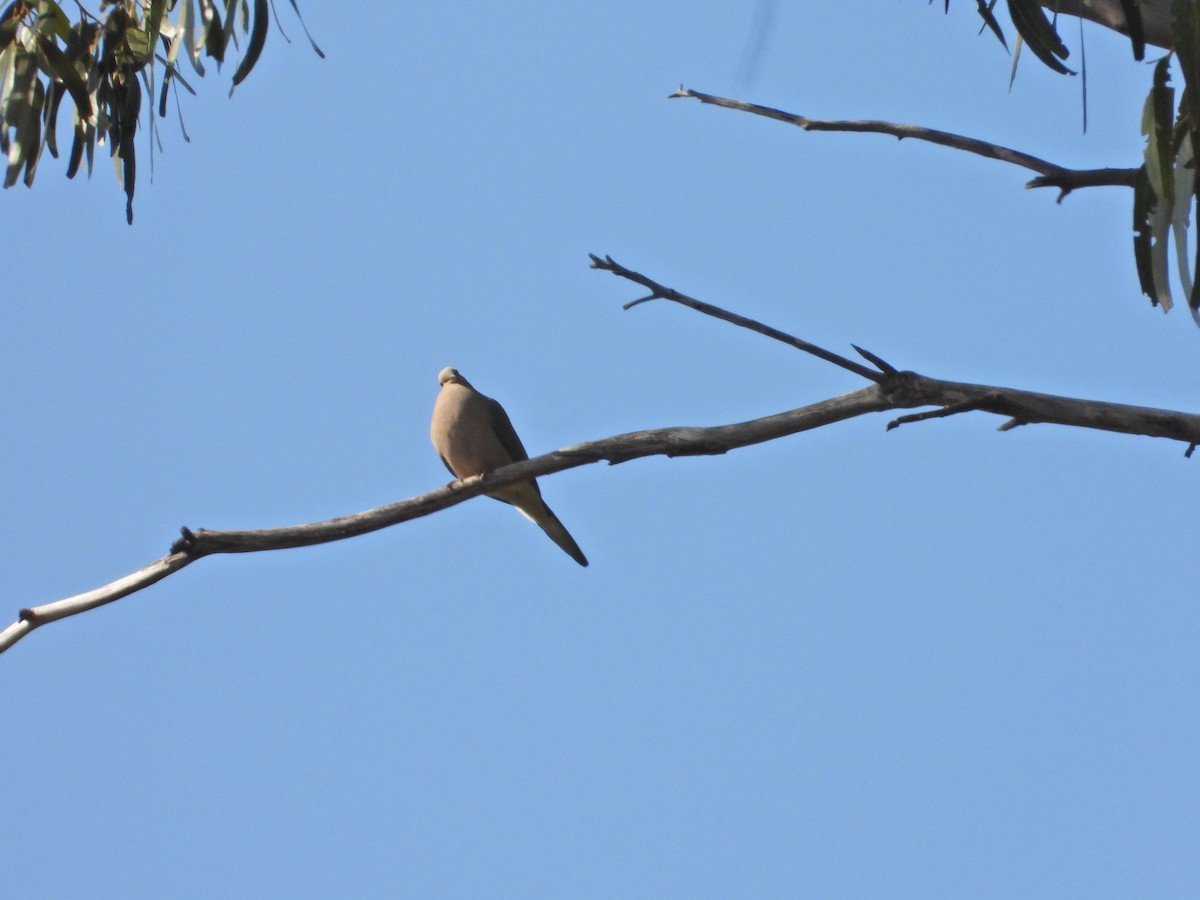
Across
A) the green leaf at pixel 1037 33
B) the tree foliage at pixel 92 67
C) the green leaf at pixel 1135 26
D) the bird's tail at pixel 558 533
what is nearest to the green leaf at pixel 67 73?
the tree foliage at pixel 92 67

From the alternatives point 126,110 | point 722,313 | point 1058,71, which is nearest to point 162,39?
point 126,110

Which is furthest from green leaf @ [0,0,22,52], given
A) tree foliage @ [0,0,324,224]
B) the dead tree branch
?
the dead tree branch

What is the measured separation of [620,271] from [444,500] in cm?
65

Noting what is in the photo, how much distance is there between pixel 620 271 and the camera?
7.86ft

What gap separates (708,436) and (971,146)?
3.18 feet

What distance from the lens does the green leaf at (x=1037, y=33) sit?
8.47 ft

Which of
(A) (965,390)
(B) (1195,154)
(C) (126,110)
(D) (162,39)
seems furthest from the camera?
(D) (162,39)

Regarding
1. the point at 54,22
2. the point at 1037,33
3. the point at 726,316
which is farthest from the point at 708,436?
the point at 54,22

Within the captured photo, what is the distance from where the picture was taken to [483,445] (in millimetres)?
4543

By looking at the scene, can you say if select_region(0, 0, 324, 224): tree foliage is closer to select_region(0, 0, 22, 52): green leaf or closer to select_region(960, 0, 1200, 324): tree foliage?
select_region(0, 0, 22, 52): green leaf

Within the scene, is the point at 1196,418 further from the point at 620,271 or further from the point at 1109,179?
the point at 620,271

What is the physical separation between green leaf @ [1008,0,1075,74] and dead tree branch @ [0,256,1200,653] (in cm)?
67

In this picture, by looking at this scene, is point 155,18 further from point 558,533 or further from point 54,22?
point 558,533

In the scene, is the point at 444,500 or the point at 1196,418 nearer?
the point at 1196,418
